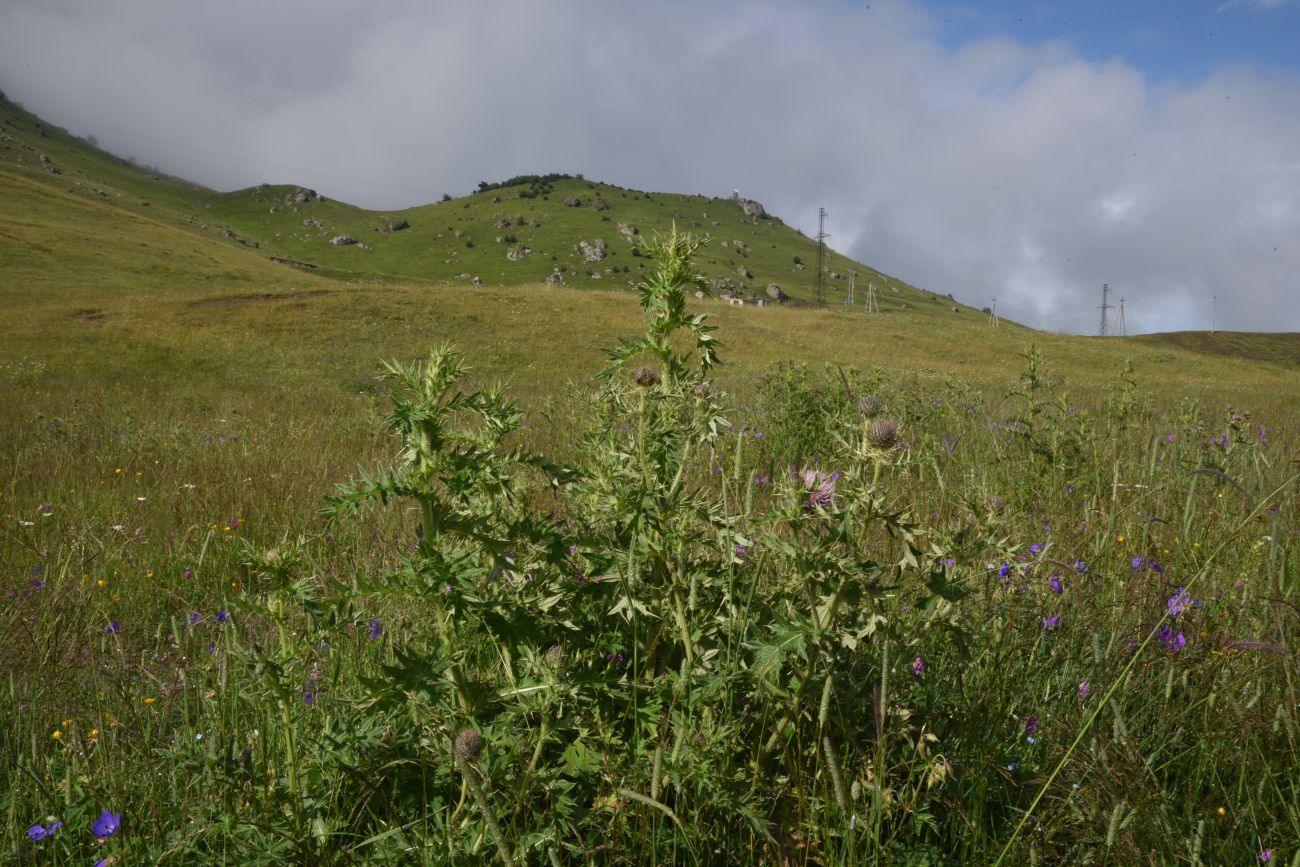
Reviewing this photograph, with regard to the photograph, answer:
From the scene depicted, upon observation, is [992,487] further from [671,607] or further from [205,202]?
[205,202]

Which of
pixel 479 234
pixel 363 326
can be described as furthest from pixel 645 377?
pixel 479 234

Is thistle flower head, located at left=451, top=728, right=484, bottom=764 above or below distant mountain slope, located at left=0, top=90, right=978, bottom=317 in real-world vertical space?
below

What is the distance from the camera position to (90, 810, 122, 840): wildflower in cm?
158

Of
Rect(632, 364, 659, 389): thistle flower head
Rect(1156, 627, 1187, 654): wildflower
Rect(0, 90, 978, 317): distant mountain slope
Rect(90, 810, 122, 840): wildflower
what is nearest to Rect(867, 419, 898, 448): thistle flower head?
Rect(632, 364, 659, 389): thistle flower head

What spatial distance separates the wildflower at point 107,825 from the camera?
158 centimetres

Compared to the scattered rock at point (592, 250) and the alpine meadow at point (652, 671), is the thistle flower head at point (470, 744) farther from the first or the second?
the scattered rock at point (592, 250)

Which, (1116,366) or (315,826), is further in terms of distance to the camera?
(1116,366)

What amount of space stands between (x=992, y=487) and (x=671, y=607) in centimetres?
329

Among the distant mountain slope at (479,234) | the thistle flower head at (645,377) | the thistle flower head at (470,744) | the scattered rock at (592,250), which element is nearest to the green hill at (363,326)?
the thistle flower head at (645,377)

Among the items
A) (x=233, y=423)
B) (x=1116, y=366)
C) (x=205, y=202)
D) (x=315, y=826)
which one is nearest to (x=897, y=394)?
(x=315, y=826)

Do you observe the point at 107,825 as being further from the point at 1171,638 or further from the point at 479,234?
the point at 479,234

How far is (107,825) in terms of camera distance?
161 cm

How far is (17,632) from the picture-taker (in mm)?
2816

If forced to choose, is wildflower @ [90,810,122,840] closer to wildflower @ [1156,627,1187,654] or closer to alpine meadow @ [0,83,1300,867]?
alpine meadow @ [0,83,1300,867]
